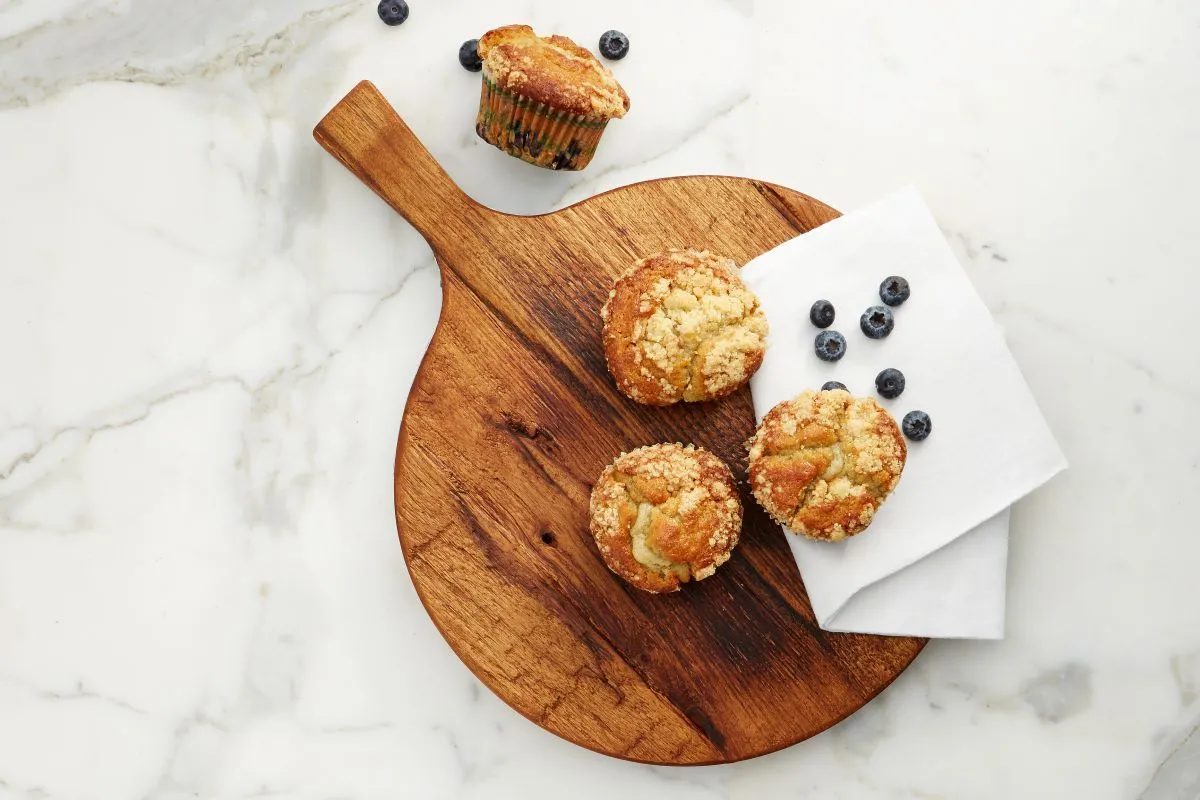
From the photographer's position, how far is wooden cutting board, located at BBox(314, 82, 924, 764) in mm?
3307

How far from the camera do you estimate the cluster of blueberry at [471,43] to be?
11.7 ft

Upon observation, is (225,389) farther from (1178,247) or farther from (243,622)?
(1178,247)

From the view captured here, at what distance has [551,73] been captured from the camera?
311 centimetres

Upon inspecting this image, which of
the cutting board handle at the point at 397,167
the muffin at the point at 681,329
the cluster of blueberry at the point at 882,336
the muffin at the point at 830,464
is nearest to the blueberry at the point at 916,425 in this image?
the cluster of blueberry at the point at 882,336

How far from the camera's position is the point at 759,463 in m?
3.17

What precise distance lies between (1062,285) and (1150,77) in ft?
2.73

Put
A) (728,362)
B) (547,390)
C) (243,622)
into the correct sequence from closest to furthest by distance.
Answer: (728,362), (547,390), (243,622)

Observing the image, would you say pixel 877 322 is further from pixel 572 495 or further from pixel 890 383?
pixel 572 495

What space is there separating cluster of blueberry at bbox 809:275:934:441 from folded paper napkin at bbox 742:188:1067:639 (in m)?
0.03

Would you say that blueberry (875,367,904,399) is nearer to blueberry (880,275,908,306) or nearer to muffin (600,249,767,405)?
blueberry (880,275,908,306)

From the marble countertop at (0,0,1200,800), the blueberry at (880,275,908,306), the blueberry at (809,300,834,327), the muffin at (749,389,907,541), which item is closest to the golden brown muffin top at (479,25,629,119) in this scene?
the marble countertop at (0,0,1200,800)

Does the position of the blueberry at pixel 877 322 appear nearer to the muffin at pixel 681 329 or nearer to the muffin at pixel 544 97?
the muffin at pixel 681 329

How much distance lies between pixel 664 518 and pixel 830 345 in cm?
77

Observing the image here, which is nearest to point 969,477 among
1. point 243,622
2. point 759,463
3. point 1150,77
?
point 759,463
